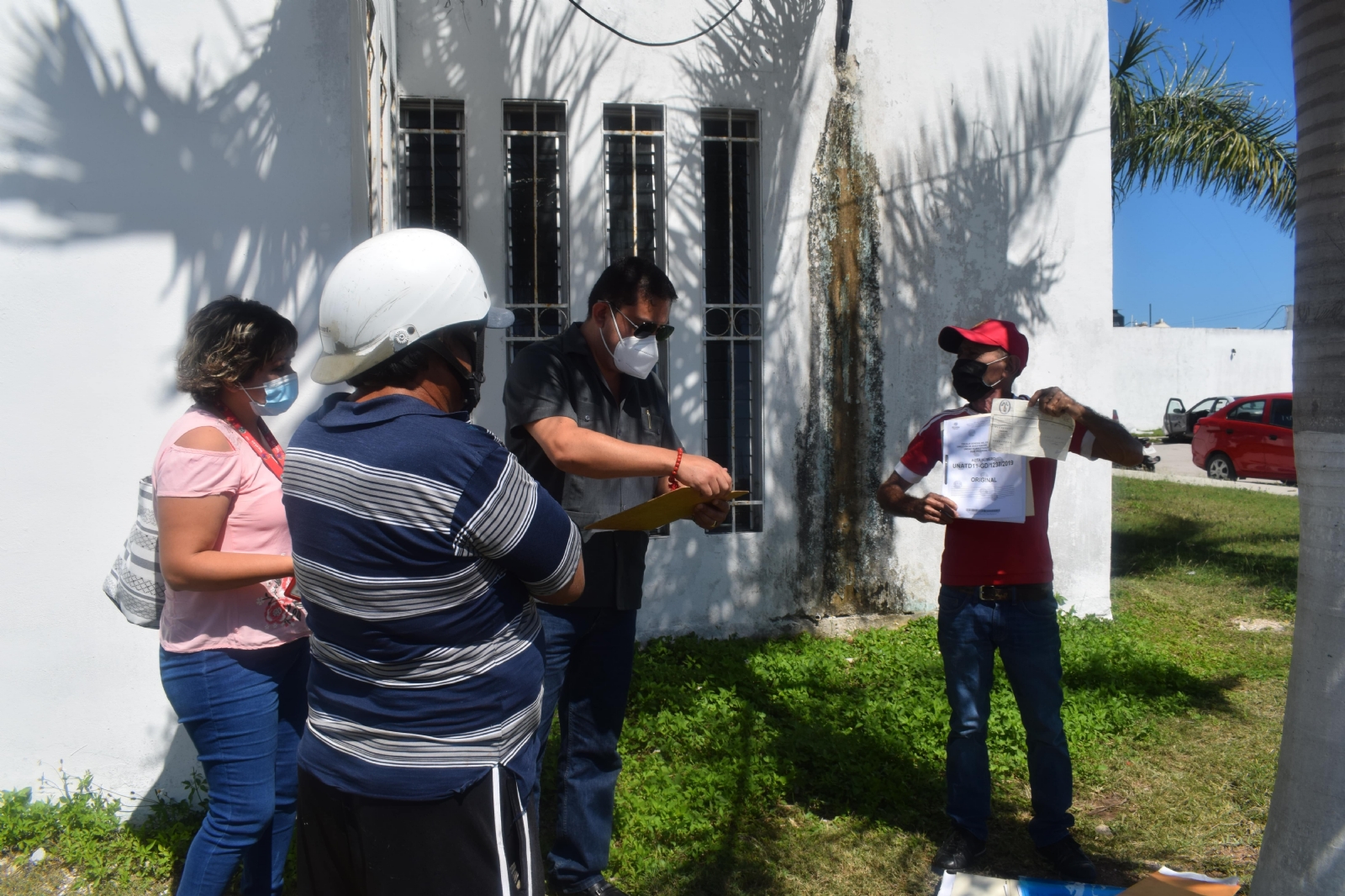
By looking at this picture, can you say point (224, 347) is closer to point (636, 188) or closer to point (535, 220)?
point (535, 220)

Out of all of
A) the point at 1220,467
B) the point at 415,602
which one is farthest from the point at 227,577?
the point at 1220,467

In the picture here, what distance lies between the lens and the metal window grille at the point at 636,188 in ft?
18.5

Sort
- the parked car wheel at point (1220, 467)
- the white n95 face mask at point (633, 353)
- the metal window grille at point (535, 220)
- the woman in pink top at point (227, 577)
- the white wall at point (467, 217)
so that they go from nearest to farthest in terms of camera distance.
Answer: the woman in pink top at point (227, 577)
the white n95 face mask at point (633, 353)
the white wall at point (467, 217)
the metal window grille at point (535, 220)
the parked car wheel at point (1220, 467)

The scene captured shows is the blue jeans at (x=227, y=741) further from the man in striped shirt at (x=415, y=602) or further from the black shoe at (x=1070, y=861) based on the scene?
the black shoe at (x=1070, y=861)

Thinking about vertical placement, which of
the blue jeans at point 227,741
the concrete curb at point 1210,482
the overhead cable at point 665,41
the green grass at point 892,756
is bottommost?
the green grass at point 892,756

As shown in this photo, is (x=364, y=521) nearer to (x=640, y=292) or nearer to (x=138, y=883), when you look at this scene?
(x=640, y=292)

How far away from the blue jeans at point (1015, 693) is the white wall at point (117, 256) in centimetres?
255

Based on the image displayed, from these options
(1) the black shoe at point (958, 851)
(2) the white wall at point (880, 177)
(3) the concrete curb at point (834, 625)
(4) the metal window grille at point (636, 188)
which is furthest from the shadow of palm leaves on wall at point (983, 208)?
(1) the black shoe at point (958, 851)

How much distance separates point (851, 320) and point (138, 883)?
15.1 ft

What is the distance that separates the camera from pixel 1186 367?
31.9 meters

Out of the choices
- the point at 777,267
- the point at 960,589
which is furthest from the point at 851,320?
the point at 960,589

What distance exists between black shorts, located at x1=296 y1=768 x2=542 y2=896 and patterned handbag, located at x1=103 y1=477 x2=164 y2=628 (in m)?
1.10

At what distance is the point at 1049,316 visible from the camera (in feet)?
20.1

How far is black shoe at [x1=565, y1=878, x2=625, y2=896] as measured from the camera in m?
3.04
